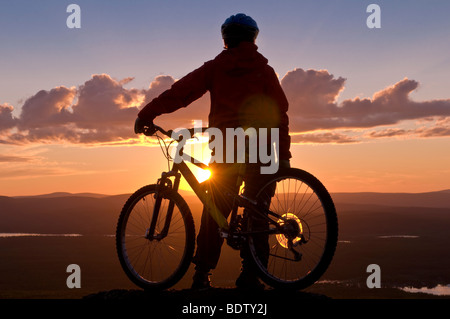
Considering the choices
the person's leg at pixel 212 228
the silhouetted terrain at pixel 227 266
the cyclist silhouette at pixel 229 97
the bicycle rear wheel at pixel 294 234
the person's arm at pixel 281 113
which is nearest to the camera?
the bicycle rear wheel at pixel 294 234

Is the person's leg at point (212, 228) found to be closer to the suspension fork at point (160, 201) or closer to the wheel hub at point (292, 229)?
the suspension fork at point (160, 201)

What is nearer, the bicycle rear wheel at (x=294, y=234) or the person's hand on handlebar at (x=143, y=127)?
the bicycle rear wheel at (x=294, y=234)

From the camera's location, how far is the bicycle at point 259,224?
4.78 meters

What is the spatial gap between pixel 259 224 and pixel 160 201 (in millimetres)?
1455

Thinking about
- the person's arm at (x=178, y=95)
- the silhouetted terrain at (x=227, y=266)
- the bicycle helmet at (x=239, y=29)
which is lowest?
the silhouetted terrain at (x=227, y=266)

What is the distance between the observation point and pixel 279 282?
495cm

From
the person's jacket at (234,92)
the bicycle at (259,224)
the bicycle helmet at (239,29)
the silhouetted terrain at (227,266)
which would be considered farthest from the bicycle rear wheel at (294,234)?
the silhouetted terrain at (227,266)

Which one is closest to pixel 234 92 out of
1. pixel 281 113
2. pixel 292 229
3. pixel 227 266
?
pixel 281 113

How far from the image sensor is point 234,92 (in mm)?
5777

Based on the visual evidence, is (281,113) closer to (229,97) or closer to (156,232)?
(229,97)

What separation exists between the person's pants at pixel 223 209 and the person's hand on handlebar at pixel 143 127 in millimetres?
924
